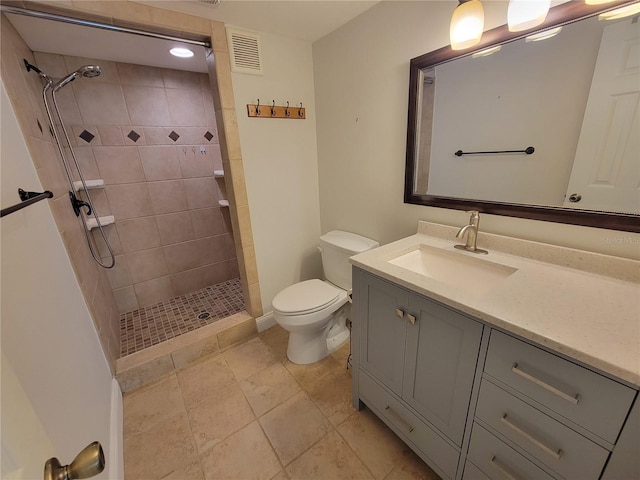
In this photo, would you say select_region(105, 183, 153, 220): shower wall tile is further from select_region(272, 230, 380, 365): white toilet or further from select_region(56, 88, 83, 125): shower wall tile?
select_region(272, 230, 380, 365): white toilet

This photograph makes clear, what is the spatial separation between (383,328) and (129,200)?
2301mm

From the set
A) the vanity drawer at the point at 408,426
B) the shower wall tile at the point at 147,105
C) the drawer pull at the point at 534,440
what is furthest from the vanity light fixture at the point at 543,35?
the shower wall tile at the point at 147,105

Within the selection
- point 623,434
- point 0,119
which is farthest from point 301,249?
point 623,434

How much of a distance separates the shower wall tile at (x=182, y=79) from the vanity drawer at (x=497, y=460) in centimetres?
295

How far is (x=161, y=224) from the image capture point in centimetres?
245

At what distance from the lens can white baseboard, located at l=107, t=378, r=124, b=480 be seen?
1.14m

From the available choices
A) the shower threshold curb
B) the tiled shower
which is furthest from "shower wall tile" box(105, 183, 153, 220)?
the shower threshold curb

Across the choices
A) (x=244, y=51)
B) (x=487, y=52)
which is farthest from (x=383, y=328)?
(x=244, y=51)

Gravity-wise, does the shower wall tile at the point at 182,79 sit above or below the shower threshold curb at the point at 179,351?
above

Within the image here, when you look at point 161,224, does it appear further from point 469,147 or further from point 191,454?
point 469,147

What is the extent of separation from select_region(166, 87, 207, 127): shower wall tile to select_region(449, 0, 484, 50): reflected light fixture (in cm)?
212

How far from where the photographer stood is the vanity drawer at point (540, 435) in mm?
671

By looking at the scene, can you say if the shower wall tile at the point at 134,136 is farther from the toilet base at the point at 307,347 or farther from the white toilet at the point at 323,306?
the toilet base at the point at 307,347

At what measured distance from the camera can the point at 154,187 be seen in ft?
7.72
